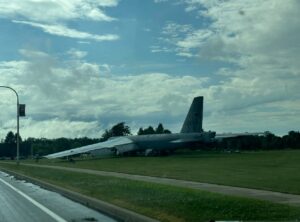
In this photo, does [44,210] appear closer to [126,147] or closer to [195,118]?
[126,147]

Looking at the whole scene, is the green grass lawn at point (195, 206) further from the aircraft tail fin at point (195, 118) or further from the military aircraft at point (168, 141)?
the aircraft tail fin at point (195, 118)

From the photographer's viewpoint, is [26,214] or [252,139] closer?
[26,214]

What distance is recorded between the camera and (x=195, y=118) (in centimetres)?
10412

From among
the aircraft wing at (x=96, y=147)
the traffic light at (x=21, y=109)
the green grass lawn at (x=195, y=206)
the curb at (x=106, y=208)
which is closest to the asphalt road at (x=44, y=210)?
the curb at (x=106, y=208)

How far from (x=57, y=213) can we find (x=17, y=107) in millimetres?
42291

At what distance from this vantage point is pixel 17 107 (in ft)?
188

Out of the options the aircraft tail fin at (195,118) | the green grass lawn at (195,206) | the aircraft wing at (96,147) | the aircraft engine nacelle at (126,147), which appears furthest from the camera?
the aircraft engine nacelle at (126,147)

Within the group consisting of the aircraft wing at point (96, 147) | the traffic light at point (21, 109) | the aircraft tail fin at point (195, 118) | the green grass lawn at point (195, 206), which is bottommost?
the green grass lawn at point (195, 206)

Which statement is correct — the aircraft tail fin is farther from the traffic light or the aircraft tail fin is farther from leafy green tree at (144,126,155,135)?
leafy green tree at (144,126,155,135)

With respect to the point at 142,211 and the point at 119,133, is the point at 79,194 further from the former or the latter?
the point at 119,133

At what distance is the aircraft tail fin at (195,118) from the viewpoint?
103m

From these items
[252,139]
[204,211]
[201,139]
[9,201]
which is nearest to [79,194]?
[9,201]

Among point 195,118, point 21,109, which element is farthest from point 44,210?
point 195,118

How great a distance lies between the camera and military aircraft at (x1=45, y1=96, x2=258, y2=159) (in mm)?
98625
